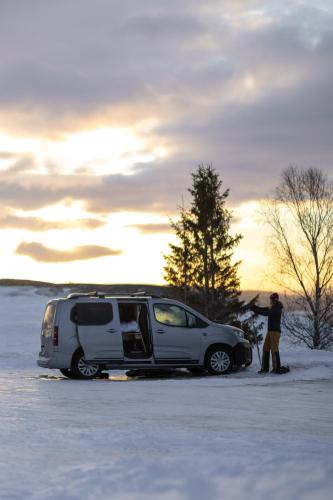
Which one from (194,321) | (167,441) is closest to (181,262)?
(194,321)

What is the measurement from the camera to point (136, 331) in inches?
762

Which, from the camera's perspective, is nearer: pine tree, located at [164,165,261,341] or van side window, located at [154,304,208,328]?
van side window, located at [154,304,208,328]

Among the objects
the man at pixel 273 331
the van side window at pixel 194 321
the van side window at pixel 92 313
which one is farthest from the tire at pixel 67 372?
the man at pixel 273 331

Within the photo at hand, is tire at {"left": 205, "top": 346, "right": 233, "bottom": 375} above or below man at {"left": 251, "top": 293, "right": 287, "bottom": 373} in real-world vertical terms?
below

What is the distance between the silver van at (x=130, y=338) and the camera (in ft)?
61.8

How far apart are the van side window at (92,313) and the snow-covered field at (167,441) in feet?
8.93

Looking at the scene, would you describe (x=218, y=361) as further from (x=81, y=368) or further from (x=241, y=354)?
(x=81, y=368)

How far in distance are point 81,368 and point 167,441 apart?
10.7 metres

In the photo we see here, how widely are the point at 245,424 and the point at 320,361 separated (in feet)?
40.0

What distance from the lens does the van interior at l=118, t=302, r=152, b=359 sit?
62.9 feet

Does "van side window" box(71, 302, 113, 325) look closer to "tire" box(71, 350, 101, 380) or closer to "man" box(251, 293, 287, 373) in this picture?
"tire" box(71, 350, 101, 380)

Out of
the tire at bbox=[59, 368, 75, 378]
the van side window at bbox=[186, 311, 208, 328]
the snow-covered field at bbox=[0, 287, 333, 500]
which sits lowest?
the snow-covered field at bbox=[0, 287, 333, 500]

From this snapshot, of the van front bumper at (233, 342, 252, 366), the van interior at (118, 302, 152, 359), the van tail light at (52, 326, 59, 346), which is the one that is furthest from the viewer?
the van front bumper at (233, 342, 252, 366)

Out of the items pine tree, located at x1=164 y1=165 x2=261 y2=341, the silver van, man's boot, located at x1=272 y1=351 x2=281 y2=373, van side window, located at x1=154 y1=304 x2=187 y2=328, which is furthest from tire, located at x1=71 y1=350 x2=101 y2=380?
pine tree, located at x1=164 y1=165 x2=261 y2=341
